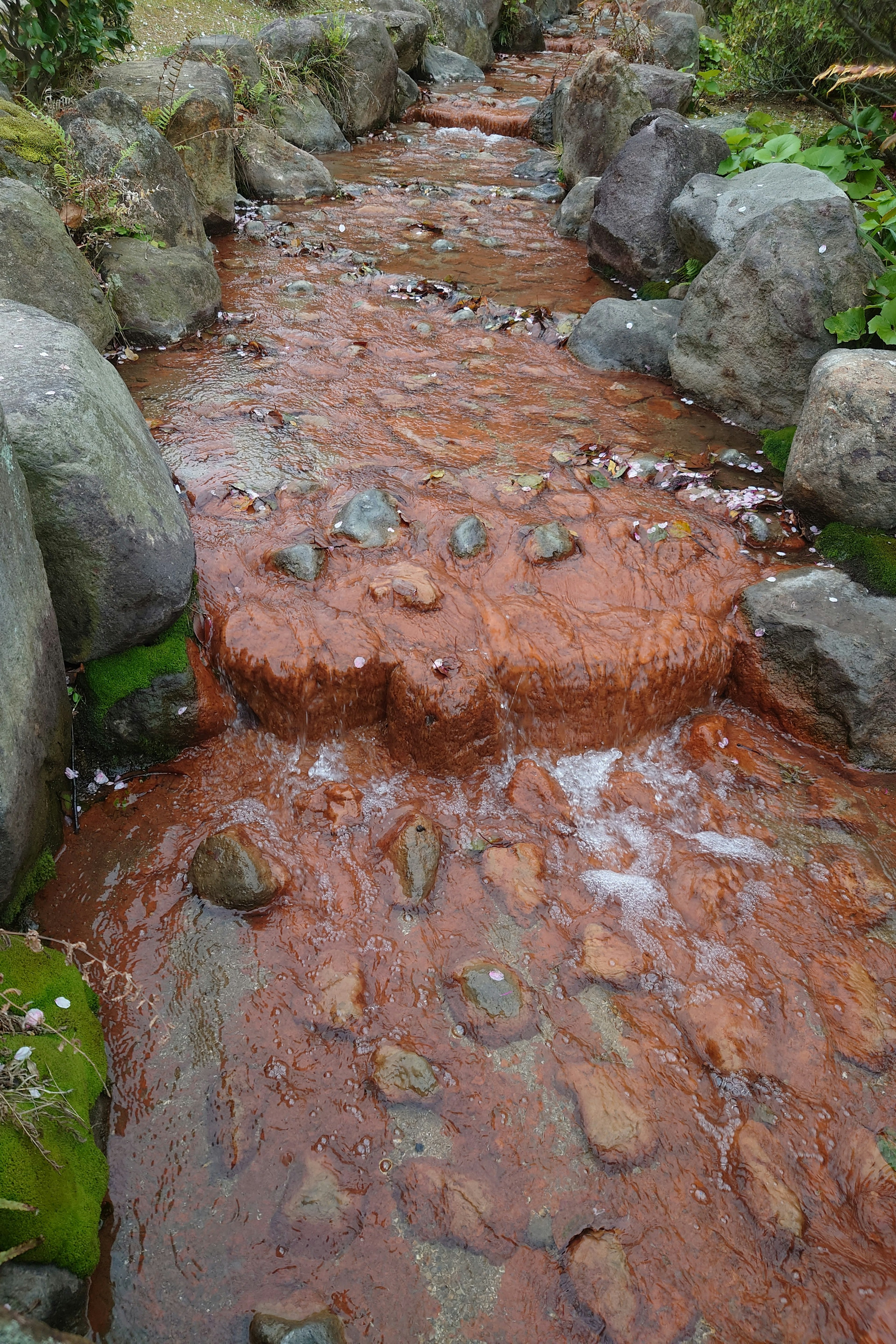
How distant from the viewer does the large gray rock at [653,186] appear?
700 cm

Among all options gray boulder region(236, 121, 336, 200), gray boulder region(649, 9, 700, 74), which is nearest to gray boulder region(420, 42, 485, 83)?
gray boulder region(649, 9, 700, 74)

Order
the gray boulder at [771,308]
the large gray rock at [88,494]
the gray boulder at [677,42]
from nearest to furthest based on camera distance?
the large gray rock at [88,494]
the gray boulder at [771,308]
the gray boulder at [677,42]

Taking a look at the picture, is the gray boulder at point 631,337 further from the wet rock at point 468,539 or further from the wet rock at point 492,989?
the wet rock at point 492,989

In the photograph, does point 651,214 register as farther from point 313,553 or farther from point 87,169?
point 313,553

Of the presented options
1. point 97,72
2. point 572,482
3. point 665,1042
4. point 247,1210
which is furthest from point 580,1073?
point 97,72

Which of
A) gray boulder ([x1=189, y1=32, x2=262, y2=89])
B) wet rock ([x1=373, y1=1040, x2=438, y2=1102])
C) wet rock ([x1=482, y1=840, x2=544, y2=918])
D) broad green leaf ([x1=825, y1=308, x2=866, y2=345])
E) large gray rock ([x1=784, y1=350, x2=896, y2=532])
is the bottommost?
wet rock ([x1=373, y1=1040, x2=438, y2=1102])

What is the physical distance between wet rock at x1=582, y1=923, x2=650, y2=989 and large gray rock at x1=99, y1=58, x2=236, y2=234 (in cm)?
722

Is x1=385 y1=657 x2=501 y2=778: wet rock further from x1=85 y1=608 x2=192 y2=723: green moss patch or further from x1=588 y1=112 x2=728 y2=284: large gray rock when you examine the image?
x1=588 y1=112 x2=728 y2=284: large gray rock

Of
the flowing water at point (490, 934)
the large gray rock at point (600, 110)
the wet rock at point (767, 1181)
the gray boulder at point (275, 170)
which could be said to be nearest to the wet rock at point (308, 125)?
the gray boulder at point (275, 170)

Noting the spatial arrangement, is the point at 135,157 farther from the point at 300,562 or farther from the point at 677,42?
the point at 677,42

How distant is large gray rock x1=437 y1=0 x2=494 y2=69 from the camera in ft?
48.7

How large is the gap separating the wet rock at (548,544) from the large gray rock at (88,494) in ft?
5.96

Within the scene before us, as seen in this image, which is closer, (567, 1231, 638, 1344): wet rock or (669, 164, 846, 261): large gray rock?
(567, 1231, 638, 1344): wet rock

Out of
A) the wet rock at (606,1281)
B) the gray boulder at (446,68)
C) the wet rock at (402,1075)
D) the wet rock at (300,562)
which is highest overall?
the gray boulder at (446,68)
